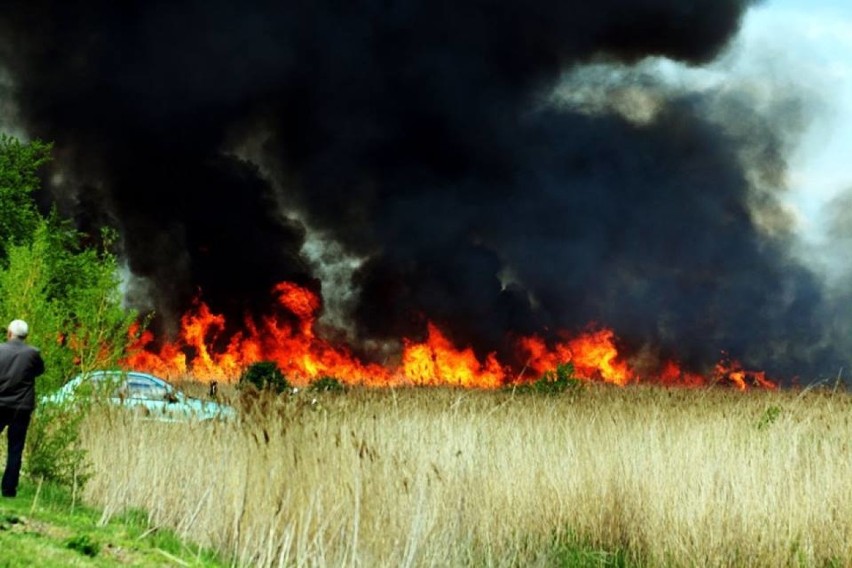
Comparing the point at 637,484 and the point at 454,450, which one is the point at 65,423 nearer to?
the point at 454,450

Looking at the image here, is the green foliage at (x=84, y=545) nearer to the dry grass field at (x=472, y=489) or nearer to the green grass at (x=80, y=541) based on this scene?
the green grass at (x=80, y=541)

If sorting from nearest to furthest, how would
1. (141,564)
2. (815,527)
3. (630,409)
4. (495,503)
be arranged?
(141,564)
(815,527)
(495,503)
(630,409)

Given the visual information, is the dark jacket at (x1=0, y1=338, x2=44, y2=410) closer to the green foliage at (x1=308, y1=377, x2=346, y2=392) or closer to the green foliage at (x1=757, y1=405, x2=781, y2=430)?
the green foliage at (x1=757, y1=405, x2=781, y2=430)

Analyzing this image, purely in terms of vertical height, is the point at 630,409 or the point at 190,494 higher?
the point at 630,409

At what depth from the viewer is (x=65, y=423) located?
1270 cm

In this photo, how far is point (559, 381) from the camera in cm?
2389

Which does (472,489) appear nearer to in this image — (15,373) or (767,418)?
(767,418)

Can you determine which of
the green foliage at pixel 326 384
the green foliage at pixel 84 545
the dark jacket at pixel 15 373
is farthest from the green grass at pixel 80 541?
the green foliage at pixel 326 384

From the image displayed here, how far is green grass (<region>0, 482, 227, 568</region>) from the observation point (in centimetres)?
833

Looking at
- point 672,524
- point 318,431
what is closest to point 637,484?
point 672,524

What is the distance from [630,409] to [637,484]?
4.14 metres

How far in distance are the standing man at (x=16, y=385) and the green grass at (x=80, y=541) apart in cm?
63

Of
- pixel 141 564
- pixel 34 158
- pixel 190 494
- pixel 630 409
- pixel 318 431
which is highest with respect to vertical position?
pixel 34 158

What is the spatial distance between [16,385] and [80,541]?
279 cm
